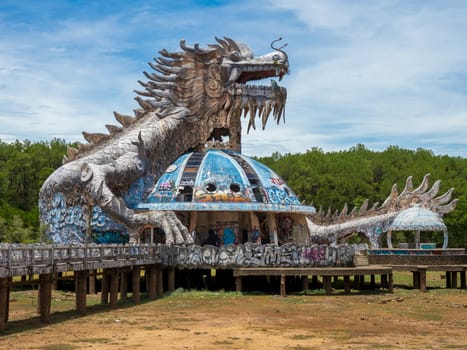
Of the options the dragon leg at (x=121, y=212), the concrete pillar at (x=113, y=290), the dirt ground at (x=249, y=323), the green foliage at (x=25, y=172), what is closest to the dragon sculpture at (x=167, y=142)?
the dragon leg at (x=121, y=212)

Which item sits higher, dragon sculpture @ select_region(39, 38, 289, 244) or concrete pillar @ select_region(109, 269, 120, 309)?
dragon sculpture @ select_region(39, 38, 289, 244)

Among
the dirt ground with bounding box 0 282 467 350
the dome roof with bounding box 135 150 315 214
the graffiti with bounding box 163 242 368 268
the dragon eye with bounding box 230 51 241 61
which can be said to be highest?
the dragon eye with bounding box 230 51 241 61

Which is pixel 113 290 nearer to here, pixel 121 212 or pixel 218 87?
pixel 121 212

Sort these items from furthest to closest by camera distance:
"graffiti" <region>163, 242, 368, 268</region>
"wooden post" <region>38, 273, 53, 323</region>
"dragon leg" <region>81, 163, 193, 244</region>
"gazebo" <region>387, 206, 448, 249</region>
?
"gazebo" <region>387, 206, 448, 249</region>, "dragon leg" <region>81, 163, 193, 244</region>, "graffiti" <region>163, 242, 368, 268</region>, "wooden post" <region>38, 273, 53, 323</region>

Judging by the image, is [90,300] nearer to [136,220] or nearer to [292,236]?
[136,220]

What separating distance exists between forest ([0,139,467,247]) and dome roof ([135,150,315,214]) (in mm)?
31539

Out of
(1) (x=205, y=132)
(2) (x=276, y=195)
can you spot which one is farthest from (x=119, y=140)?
(2) (x=276, y=195)

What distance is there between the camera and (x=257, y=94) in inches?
2142

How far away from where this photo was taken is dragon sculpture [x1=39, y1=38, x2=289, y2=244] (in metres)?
44.3

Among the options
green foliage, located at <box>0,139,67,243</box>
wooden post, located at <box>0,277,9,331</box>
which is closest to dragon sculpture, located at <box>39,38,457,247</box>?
wooden post, located at <box>0,277,9,331</box>

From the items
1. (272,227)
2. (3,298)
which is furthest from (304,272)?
(3,298)

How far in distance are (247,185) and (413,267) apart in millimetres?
11040

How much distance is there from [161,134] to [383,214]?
18.6 metres

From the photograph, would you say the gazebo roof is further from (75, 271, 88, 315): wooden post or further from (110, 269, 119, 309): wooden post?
(75, 271, 88, 315): wooden post
